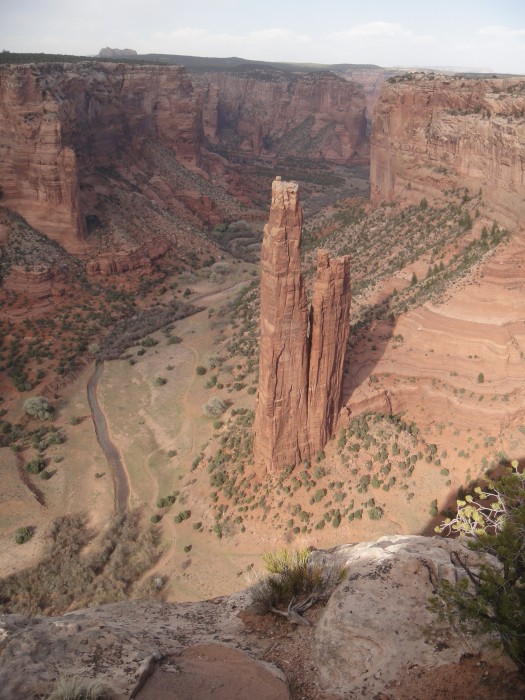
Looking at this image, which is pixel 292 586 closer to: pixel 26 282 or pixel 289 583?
pixel 289 583

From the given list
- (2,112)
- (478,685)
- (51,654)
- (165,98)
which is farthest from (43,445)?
(165,98)

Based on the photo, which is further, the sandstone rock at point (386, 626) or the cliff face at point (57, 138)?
the cliff face at point (57, 138)

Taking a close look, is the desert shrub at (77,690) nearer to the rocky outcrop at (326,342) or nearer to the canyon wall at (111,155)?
the rocky outcrop at (326,342)

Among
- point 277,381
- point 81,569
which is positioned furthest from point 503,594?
point 81,569

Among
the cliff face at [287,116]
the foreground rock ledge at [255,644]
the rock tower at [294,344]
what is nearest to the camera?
the foreground rock ledge at [255,644]

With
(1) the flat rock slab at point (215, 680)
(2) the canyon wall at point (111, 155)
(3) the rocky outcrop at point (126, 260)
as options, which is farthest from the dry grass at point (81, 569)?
(2) the canyon wall at point (111, 155)

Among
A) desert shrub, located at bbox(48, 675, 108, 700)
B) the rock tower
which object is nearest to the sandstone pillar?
the rock tower

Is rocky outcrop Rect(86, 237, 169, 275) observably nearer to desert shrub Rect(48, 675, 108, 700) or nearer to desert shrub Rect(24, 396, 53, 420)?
desert shrub Rect(24, 396, 53, 420)
